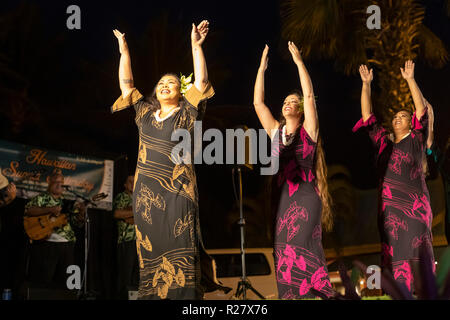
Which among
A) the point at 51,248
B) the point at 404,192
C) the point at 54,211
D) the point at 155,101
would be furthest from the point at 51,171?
the point at 404,192

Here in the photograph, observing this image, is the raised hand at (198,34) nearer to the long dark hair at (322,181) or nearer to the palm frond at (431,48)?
the long dark hair at (322,181)

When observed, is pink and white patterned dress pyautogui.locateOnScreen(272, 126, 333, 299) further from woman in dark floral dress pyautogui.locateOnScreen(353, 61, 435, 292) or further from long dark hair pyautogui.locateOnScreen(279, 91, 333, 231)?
woman in dark floral dress pyautogui.locateOnScreen(353, 61, 435, 292)

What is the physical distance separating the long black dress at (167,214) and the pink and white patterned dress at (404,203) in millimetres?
2033

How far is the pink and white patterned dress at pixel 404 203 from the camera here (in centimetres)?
484

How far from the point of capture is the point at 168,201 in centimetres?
364

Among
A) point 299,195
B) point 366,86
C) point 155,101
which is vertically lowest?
point 299,195

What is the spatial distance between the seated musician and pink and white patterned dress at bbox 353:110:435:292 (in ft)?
11.3

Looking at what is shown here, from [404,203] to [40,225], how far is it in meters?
3.87

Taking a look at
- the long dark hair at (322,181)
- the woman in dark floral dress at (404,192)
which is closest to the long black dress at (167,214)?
the long dark hair at (322,181)

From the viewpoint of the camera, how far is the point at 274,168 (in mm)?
4430

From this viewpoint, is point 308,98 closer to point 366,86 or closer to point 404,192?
point 366,86
